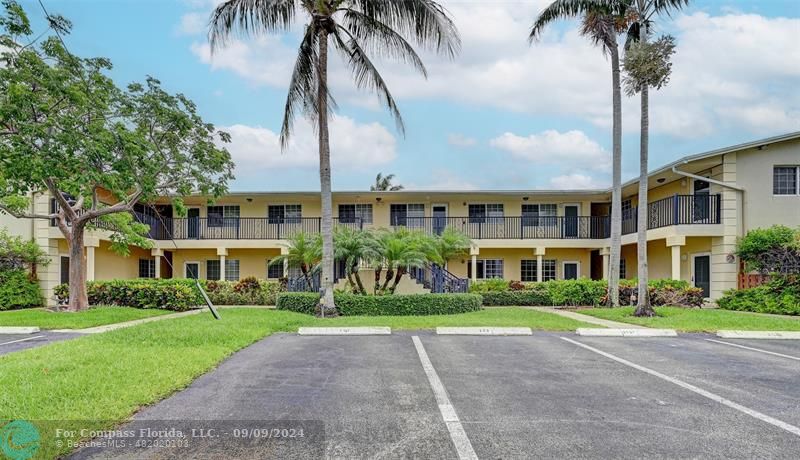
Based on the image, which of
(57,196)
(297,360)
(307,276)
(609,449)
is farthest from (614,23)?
(57,196)

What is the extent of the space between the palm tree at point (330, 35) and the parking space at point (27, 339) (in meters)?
6.19

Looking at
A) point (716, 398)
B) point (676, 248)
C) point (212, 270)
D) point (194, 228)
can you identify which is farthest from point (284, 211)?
point (716, 398)

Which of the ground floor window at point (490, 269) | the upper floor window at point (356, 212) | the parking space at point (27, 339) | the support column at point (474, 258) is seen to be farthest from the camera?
the upper floor window at point (356, 212)

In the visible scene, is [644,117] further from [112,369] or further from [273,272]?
[273,272]

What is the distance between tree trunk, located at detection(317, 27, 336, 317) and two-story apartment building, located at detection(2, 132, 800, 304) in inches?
247

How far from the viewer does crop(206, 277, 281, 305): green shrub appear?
67.3ft

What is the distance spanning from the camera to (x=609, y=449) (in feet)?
14.0

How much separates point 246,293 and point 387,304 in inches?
306

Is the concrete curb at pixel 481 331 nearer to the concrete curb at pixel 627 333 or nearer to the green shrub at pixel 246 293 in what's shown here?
the concrete curb at pixel 627 333

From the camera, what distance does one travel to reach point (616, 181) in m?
17.8

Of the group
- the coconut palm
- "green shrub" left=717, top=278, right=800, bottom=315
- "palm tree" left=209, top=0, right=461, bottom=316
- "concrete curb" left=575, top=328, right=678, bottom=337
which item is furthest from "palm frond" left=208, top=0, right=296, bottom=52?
"green shrub" left=717, top=278, right=800, bottom=315

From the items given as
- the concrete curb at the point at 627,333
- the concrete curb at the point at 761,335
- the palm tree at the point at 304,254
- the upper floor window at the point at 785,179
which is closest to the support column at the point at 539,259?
the upper floor window at the point at 785,179

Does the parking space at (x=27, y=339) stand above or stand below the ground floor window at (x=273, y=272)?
below

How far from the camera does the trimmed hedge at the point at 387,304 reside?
15.3m
